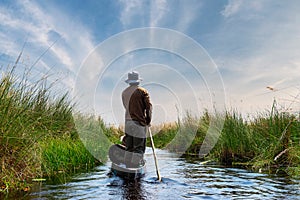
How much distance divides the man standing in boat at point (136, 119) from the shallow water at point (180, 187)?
725 millimetres

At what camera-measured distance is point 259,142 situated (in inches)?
408

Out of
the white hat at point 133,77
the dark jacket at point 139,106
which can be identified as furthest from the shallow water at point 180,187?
the white hat at point 133,77

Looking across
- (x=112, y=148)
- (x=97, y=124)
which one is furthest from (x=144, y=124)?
(x=97, y=124)

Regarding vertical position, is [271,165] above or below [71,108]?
below

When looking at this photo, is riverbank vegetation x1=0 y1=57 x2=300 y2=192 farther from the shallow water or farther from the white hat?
the white hat

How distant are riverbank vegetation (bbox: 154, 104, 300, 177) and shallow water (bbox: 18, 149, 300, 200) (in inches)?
32.4

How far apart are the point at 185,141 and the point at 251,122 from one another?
597cm

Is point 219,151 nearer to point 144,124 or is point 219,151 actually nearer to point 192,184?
point 144,124

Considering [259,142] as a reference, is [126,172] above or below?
below

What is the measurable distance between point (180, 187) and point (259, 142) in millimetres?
4146

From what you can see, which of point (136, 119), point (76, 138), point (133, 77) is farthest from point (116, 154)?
point (76, 138)

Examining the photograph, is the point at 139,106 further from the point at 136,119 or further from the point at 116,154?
the point at 116,154

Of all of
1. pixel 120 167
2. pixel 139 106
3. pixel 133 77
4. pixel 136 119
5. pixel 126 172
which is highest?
pixel 133 77

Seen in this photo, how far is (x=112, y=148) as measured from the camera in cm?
898
